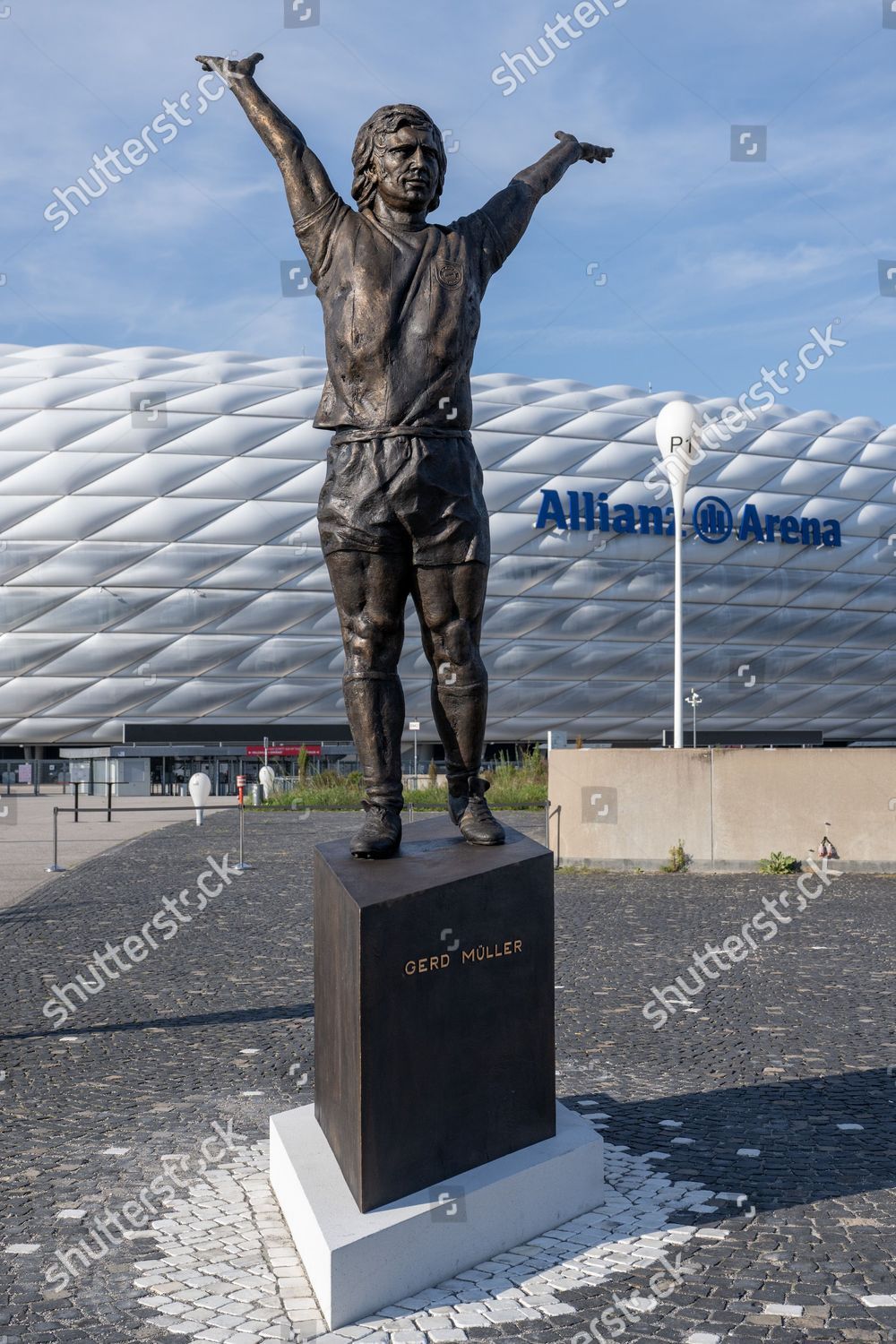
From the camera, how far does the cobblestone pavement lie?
3.12 metres

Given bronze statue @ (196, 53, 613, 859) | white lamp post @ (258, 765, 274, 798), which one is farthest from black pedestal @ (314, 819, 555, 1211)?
white lamp post @ (258, 765, 274, 798)

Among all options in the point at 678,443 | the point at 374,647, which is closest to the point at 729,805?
the point at 678,443

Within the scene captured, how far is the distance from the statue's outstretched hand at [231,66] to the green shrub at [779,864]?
10202mm

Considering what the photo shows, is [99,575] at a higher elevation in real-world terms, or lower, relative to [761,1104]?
higher

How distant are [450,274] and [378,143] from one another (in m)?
0.50

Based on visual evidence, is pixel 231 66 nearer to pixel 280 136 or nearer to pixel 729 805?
pixel 280 136

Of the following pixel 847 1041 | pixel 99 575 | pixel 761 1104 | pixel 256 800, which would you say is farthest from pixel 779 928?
pixel 99 575

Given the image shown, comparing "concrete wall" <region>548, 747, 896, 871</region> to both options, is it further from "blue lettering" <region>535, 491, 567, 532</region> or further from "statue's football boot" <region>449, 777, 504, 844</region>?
"blue lettering" <region>535, 491, 567, 532</region>

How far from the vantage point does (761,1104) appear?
483cm

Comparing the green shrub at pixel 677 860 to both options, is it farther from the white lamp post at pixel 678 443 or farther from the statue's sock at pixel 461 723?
the statue's sock at pixel 461 723

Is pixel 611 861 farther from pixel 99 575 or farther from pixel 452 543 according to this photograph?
pixel 99 575

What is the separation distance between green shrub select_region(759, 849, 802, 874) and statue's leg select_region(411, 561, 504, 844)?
9.04 meters

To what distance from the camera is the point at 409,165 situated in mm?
4004

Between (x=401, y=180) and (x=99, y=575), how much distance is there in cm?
3521
